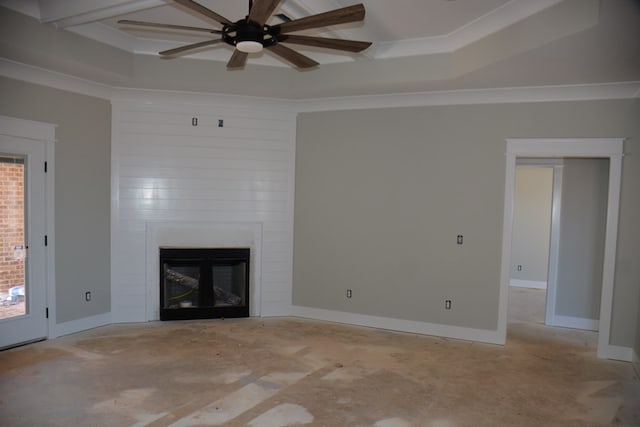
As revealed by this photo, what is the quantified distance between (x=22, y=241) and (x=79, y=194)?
2.49 ft

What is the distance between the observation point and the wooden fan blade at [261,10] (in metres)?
2.42

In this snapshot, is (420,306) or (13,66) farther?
(420,306)

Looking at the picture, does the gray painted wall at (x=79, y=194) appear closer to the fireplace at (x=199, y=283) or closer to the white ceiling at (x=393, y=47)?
the white ceiling at (x=393, y=47)

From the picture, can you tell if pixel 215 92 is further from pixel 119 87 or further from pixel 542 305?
pixel 542 305

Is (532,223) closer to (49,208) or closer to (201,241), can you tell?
(201,241)

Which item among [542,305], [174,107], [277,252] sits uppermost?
[174,107]

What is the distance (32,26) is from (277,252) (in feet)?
11.5

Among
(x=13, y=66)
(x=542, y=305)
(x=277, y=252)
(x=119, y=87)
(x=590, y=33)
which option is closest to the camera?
(x=590, y=33)

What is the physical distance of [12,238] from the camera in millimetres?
4336

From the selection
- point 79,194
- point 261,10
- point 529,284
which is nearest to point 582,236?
point 529,284

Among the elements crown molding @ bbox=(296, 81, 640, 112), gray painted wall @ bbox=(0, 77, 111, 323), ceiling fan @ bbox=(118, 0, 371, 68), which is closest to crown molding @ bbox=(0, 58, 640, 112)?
crown molding @ bbox=(296, 81, 640, 112)

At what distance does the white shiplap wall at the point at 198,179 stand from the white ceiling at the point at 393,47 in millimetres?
347

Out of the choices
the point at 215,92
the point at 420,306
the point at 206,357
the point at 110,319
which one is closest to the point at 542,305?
the point at 420,306

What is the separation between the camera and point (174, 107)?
5.37 m
